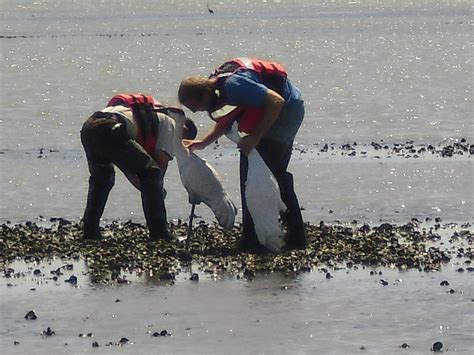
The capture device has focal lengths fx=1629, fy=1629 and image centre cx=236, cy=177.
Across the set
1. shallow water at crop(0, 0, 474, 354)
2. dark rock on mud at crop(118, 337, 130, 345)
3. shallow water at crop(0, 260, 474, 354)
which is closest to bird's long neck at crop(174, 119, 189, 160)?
shallow water at crop(0, 0, 474, 354)

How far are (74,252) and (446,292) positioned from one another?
10.0 feet

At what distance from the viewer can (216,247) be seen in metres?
12.2

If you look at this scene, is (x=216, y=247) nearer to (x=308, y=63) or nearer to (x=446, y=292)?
(x=446, y=292)

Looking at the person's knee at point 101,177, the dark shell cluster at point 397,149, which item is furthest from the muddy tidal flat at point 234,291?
the dark shell cluster at point 397,149

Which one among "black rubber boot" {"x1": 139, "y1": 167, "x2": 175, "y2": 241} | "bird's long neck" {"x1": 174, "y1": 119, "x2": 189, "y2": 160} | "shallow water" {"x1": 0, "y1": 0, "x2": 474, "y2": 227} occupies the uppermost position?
"bird's long neck" {"x1": 174, "y1": 119, "x2": 189, "y2": 160}

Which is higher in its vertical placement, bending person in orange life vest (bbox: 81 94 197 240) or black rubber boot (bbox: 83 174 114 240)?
bending person in orange life vest (bbox: 81 94 197 240)

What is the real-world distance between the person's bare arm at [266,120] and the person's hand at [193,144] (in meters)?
0.33

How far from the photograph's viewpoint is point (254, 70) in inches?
468

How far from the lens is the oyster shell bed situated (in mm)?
11391

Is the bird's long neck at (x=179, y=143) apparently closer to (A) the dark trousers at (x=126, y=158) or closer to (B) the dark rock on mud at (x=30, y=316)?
(A) the dark trousers at (x=126, y=158)

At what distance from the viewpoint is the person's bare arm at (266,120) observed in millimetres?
11641

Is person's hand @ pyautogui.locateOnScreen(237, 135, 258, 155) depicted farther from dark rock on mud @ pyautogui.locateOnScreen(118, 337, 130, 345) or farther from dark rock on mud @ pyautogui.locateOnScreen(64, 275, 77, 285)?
dark rock on mud @ pyautogui.locateOnScreen(118, 337, 130, 345)

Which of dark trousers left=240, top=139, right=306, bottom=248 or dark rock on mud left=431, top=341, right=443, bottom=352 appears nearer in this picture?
dark rock on mud left=431, top=341, right=443, bottom=352

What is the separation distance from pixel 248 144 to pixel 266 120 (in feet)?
0.88
